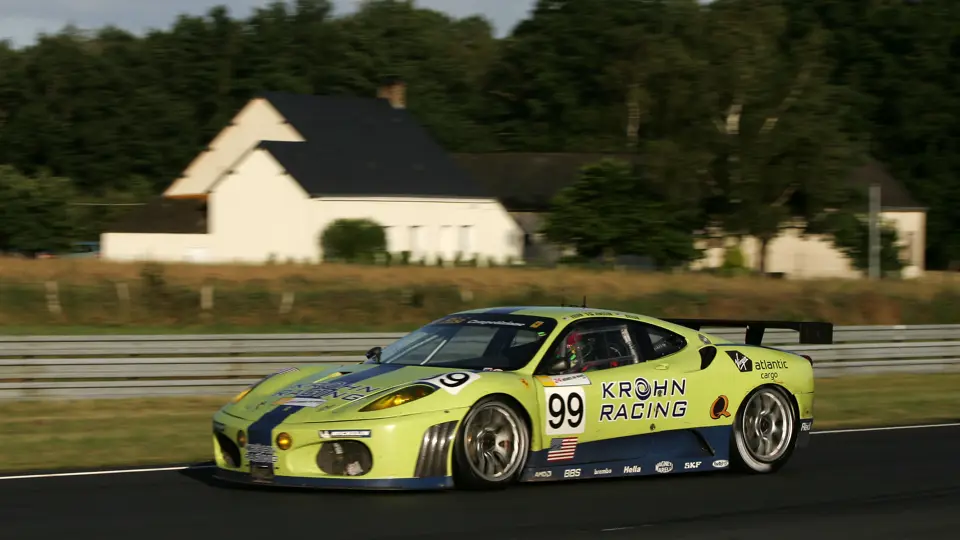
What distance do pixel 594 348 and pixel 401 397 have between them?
1.76 metres

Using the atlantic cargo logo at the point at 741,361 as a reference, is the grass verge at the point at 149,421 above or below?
below

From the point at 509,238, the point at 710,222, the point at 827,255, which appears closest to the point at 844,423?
the point at 710,222

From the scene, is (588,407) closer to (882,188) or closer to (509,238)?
(509,238)

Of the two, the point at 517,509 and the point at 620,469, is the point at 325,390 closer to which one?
the point at 517,509

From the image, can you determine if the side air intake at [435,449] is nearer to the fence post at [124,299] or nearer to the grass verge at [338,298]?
the grass verge at [338,298]

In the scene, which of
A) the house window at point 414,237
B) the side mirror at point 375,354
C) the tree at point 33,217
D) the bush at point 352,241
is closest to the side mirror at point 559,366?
the side mirror at point 375,354

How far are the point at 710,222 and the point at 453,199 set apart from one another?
10.3 meters

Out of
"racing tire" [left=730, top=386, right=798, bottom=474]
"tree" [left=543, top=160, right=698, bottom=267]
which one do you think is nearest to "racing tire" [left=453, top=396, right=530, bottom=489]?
"racing tire" [left=730, top=386, right=798, bottom=474]

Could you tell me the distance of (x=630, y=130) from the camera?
87.8 metres

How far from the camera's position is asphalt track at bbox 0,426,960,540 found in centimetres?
786

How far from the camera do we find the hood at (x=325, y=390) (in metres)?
8.86

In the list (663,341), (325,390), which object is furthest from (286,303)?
(325,390)

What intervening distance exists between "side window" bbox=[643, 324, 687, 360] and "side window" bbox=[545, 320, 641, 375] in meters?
0.19

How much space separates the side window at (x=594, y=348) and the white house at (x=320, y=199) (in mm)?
39947
